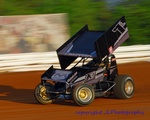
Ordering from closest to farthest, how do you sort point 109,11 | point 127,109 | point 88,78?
point 127,109 → point 88,78 → point 109,11

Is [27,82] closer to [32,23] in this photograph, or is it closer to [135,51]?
[32,23]

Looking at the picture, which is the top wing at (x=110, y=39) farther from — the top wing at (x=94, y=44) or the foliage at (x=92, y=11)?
the foliage at (x=92, y=11)

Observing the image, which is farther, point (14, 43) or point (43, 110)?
point (14, 43)

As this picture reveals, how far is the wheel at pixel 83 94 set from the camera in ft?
30.8

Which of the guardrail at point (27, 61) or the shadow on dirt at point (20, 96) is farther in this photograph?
the guardrail at point (27, 61)

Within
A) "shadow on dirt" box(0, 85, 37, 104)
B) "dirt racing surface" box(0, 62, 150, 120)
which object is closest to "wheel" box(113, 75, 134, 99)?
"dirt racing surface" box(0, 62, 150, 120)

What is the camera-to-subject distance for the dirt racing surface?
8492mm

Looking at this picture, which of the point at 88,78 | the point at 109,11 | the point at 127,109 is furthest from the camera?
the point at 109,11

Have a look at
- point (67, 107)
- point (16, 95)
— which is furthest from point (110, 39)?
point (16, 95)

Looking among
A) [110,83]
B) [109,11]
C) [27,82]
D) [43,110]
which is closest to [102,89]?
[110,83]

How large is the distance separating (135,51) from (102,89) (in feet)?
15.8

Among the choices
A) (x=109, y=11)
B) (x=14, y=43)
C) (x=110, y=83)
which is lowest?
(x=110, y=83)

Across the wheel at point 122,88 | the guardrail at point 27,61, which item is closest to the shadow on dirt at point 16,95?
the guardrail at point 27,61

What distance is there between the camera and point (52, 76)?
9891mm
